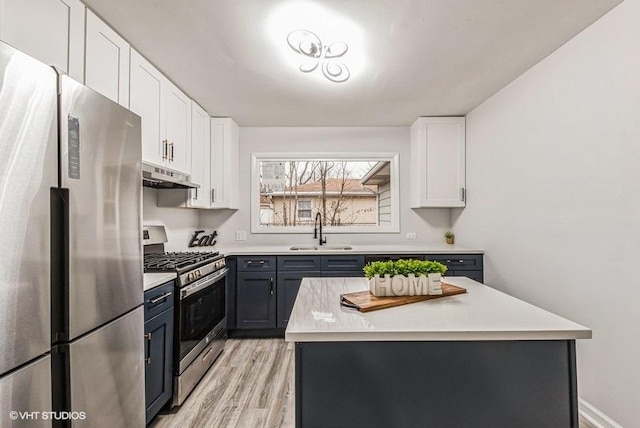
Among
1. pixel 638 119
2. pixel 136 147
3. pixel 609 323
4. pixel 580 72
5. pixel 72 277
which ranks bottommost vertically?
pixel 609 323

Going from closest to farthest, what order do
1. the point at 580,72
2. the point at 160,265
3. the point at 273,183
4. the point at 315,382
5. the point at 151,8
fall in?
the point at 315,382 → the point at 151,8 → the point at 580,72 → the point at 160,265 → the point at 273,183

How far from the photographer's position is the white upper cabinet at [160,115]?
7.09 ft

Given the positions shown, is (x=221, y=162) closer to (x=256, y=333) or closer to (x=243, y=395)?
(x=256, y=333)

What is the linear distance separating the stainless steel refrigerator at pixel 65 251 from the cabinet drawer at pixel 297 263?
1.82 meters

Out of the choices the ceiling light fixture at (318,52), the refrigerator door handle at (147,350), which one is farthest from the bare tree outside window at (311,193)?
the refrigerator door handle at (147,350)

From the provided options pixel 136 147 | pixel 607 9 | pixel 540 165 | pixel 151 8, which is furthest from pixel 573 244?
pixel 151 8

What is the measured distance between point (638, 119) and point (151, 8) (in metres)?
2.60

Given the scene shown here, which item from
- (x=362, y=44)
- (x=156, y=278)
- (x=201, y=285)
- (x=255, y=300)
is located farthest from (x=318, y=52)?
(x=255, y=300)

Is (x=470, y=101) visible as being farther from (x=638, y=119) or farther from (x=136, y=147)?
(x=136, y=147)

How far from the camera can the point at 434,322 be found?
3.79 ft

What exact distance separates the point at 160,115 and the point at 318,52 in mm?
1315

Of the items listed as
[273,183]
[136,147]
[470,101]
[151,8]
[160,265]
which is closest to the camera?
[136,147]

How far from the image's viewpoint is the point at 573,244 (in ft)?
6.62

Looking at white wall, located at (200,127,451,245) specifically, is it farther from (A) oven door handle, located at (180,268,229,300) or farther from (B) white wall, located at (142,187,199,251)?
(A) oven door handle, located at (180,268,229,300)
